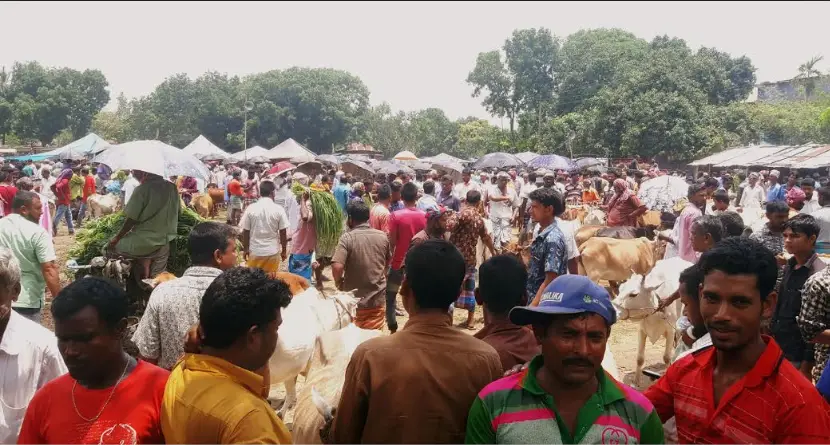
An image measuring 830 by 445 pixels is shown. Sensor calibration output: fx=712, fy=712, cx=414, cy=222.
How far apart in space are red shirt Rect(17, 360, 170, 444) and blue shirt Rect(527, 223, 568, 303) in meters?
3.87

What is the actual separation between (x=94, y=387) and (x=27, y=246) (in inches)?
146

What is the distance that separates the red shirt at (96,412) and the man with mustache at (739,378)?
5.95 ft

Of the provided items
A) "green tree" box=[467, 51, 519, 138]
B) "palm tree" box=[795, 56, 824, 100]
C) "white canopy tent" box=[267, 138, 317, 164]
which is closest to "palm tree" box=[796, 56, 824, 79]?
"palm tree" box=[795, 56, 824, 100]

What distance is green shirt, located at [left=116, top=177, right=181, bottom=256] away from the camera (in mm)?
6547

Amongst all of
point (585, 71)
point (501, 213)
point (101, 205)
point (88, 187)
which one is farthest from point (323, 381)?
point (585, 71)

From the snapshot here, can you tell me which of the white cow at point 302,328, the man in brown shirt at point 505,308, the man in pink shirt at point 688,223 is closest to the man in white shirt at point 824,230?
the man in pink shirt at point 688,223

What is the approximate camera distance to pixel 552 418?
2.22 m

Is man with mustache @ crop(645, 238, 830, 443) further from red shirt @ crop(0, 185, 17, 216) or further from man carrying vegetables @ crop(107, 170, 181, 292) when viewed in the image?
red shirt @ crop(0, 185, 17, 216)

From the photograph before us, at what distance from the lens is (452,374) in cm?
270

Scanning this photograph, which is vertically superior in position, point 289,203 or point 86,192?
point 289,203

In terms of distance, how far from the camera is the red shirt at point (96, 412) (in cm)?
246

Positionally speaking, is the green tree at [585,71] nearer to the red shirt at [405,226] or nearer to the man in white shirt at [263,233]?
the man in white shirt at [263,233]


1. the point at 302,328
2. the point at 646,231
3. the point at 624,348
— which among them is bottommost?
the point at 624,348

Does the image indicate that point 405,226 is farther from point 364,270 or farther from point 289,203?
point 289,203
